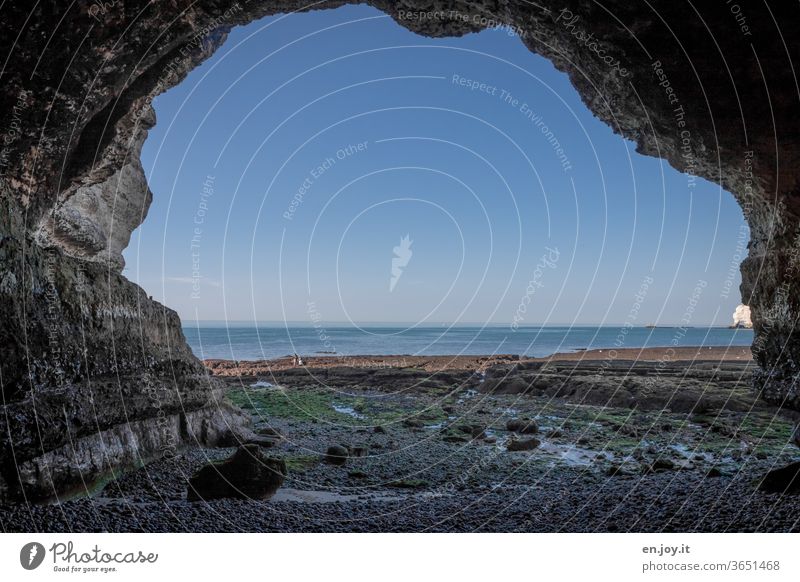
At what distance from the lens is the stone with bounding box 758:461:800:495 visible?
5547mm

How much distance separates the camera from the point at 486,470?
7.59 m

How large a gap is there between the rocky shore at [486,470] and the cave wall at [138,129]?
894 millimetres

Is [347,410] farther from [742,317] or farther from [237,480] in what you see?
[742,317]

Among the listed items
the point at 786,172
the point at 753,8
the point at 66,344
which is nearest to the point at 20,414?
the point at 66,344

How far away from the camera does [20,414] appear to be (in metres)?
4.89

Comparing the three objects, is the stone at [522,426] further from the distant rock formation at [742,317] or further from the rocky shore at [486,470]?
the distant rock formation at [742,317]

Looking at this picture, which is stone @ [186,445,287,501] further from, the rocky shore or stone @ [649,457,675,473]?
stone @ [649,457,675,473]

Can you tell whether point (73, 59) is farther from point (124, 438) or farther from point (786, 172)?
point (786, 172)

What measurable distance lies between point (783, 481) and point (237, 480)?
291 inches

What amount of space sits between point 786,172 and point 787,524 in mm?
4761
